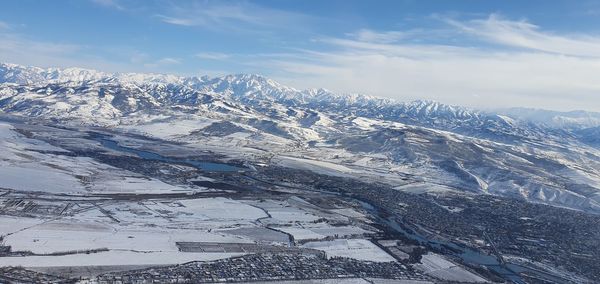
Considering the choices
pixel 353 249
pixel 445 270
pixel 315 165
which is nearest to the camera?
pixel 445 270

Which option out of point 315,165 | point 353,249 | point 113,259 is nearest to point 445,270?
point 353,249

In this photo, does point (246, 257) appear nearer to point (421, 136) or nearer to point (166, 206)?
point (166, 206)

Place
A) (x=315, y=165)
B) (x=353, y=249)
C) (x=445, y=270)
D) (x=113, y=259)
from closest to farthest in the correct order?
(x=113, y=259) → (x=445, y=270) → (x=353, y=249) → (x=315, y=165)

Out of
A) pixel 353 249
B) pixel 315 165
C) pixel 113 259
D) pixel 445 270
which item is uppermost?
pixel 315 165

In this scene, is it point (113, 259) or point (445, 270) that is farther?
point (445, 270)

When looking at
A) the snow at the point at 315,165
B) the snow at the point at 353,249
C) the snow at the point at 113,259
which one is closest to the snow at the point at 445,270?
the snow at the point at 353,249

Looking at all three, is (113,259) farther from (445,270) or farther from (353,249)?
(445,270)

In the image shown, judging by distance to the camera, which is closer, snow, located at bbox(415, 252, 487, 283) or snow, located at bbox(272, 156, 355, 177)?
snow, located at bbox(415, 252, 487, 283)

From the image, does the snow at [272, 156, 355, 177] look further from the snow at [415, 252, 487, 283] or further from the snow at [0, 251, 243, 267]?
the snow at [0, 251, 243, 267]

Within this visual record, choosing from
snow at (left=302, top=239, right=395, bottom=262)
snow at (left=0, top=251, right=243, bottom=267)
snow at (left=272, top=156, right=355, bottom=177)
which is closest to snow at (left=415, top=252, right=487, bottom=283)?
snow at (left=302, top=239, right=395, bottom=262)

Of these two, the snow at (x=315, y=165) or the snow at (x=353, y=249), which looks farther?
the snow at (x=315, y=165)

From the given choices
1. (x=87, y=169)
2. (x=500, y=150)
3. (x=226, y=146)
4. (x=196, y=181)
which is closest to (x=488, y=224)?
(x=196, y=181)

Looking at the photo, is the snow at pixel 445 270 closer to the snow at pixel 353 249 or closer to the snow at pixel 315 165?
the snow at pixel 353 249
